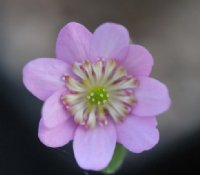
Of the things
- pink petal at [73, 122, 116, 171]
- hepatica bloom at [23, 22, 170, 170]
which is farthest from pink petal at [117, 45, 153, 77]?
pink petal at [73, 122, 116, 171]

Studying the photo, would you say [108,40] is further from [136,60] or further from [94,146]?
[94,146]

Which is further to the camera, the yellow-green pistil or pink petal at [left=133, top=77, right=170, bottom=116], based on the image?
the yellow-green pistil

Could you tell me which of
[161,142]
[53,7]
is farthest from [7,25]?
[161,142]

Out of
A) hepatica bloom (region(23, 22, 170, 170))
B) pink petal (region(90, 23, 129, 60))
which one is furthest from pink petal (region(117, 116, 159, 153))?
pink petal (region(90, 23, 129, 60))

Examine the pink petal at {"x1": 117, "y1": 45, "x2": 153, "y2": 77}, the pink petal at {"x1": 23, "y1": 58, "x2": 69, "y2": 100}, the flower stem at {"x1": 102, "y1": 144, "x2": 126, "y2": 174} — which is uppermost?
the pink petal at {"x1": 117, "y1": 45, "x2": 153, "y2": 77}

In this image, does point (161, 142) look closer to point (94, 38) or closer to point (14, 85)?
point (14, 85)

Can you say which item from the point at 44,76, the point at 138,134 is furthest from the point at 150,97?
the point at 44,76

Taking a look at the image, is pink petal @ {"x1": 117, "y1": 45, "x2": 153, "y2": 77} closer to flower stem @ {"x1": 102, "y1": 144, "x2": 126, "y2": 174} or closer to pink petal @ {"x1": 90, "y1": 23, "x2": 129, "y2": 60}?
pink petal @ {"x1": 90, "y1": 23, "x2": 129, "y2": 60}

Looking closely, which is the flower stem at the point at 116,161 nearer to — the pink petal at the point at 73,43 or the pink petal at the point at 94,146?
the pink petal at the point at 94,146

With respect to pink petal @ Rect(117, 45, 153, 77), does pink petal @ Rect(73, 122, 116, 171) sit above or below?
below
